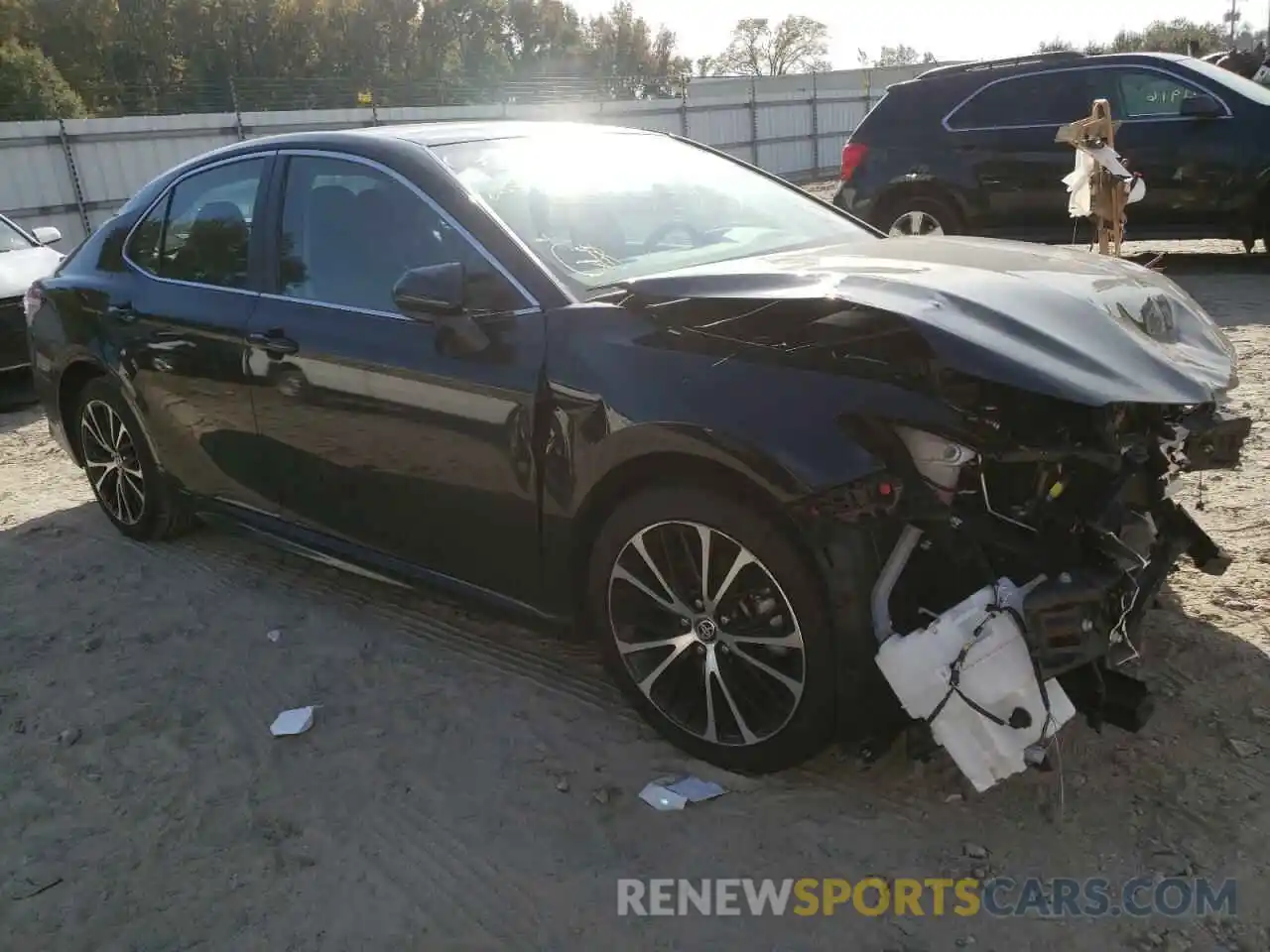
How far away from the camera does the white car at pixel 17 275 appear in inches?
318

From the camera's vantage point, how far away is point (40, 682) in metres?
3.80

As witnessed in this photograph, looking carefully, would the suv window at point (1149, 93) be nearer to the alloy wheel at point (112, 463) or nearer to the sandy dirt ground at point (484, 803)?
the sandy dirt ground at point (484, 803)

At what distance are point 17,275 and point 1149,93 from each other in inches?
374

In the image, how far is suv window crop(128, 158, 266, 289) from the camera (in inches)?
158

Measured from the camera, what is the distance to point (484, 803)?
9.58 ft

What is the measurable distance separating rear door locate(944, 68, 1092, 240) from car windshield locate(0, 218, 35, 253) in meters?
8.27

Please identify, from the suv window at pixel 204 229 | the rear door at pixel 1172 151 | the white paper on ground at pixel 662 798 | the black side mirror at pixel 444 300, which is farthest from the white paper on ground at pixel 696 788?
the rear door at pixel 1172 151

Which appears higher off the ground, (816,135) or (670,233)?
(670,233)

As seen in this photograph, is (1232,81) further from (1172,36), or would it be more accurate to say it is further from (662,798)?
(1172,36)

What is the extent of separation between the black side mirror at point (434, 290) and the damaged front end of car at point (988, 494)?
2.57 feet

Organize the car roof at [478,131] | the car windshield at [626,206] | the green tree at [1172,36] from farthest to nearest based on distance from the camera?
the green tree at [1172,36] → the car roof at [478,131] → the car windshield at [626,206]

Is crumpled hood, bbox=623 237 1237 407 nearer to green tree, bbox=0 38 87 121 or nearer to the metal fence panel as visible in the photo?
the metal fence panel

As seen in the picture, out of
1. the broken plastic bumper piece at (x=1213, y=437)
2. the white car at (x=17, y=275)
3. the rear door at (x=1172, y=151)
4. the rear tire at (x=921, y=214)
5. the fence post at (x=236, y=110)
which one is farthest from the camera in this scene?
the fence post at (x=236, y=110)
